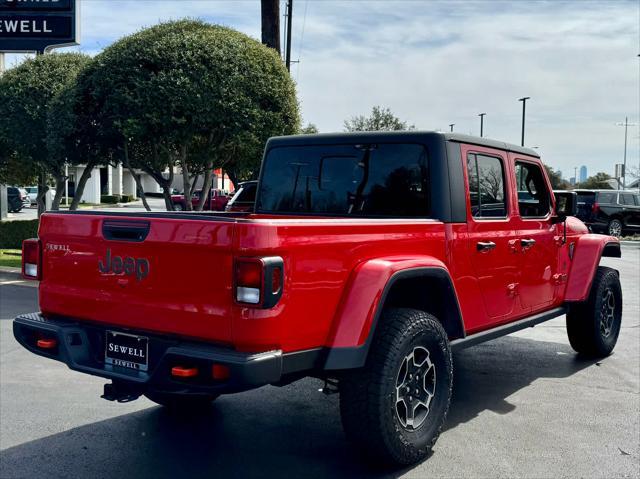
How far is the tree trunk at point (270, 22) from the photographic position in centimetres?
1573

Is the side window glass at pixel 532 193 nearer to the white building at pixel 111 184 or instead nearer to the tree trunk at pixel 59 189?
the tree trunk at pixel 59 189

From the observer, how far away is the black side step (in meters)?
4.58

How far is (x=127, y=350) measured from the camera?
3643mm

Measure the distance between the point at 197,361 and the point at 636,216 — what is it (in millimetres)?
23965

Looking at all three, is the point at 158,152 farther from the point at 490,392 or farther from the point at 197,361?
the point at 197,361

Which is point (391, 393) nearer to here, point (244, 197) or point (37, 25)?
point (244, 197)

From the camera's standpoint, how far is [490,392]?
18.5ft

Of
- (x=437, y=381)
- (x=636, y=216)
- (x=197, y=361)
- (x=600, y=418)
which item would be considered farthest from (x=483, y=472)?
(x=636, y=216)

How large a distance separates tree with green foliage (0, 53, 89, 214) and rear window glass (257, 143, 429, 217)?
415 inches

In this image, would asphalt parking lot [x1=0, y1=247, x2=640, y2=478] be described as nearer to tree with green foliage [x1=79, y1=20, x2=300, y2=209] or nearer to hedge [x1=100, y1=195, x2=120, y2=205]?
tree with green foliage [x1=79, y1=20, x2=300, y2=209]

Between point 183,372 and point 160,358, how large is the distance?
194 mm

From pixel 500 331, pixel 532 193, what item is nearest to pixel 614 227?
pixel 532 193

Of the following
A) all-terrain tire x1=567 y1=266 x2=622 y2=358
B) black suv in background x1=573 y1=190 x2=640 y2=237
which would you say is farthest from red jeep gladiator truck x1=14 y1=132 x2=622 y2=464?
black suv in background x1=573 y1=190 x2=640 y2=237

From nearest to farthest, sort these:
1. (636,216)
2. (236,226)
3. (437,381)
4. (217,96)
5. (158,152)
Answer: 1. (236,226)
2. (437,381)
3. (217,96)
4. (158,152)
5. (636,216)
